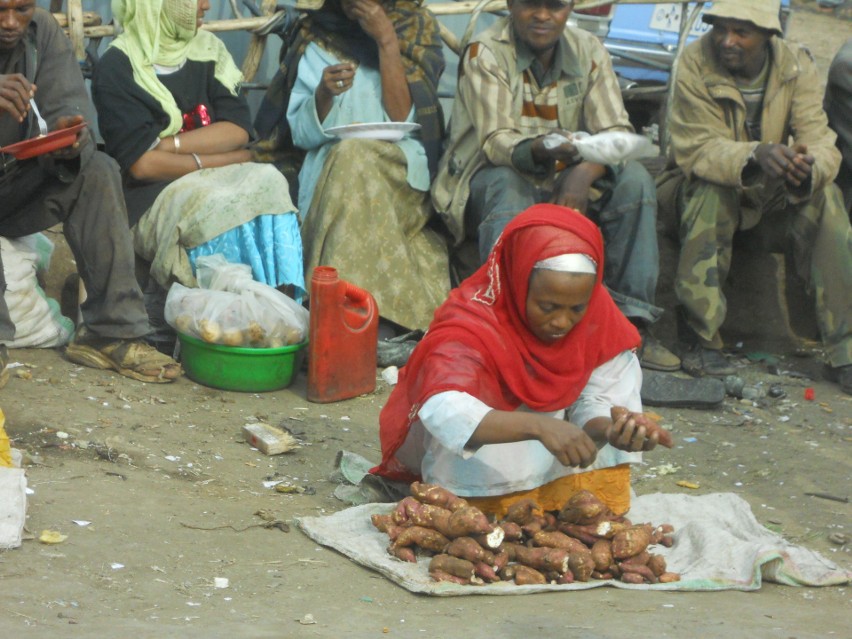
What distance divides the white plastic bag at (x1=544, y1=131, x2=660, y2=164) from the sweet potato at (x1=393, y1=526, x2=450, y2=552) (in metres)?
2.54

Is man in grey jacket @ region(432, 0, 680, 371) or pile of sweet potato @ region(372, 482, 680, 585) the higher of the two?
man in grey jacket @ region(432, 0, 680, 371)

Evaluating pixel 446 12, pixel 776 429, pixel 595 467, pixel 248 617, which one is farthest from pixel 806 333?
pixel 248 617

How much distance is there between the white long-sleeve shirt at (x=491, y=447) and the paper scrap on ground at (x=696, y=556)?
0.25 meters

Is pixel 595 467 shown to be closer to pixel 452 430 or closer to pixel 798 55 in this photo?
pixel 452 430

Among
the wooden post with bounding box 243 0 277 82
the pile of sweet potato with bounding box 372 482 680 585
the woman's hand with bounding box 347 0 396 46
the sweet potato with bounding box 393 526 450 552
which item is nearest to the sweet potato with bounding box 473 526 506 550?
the pile of sweet potato with bounding box 372 482 680 585

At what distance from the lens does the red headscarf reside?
3.75 metres

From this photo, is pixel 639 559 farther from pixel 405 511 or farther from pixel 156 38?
pixel 156 38

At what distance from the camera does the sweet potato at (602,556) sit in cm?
371

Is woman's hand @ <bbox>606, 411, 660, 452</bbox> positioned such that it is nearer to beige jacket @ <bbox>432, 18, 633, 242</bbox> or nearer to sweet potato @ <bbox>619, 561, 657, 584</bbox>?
sweet potato @ <bbox>619, 561, 657, 584</bbox>

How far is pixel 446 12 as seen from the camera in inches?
281

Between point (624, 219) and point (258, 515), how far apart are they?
264 centimetres

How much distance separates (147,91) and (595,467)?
2.99 m

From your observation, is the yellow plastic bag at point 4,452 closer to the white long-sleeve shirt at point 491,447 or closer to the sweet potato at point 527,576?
the white long-sleeve shirt at point 491,447

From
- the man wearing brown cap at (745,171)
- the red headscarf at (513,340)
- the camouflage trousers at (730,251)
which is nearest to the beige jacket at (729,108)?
the man wearing brown cap at (745,171)
